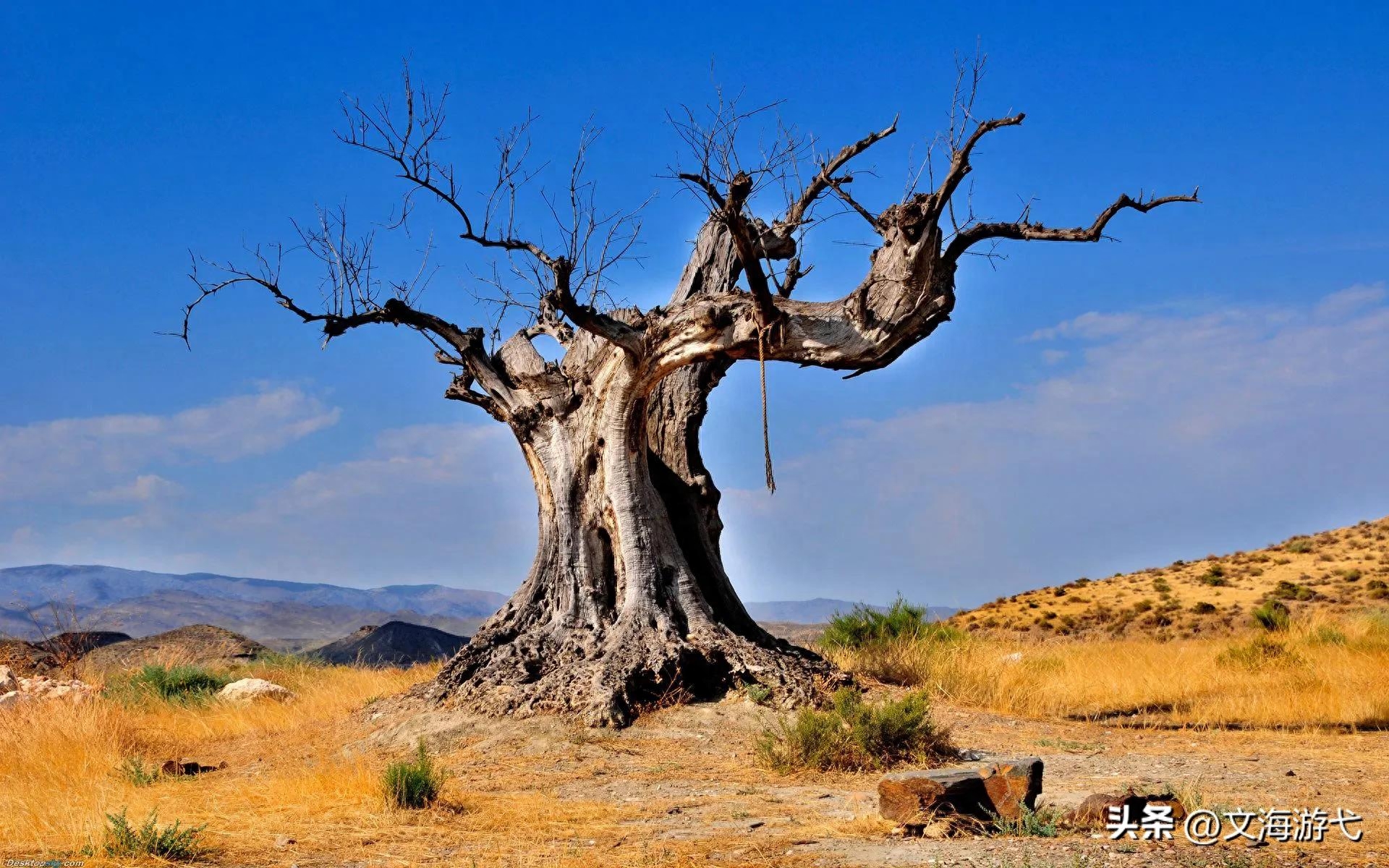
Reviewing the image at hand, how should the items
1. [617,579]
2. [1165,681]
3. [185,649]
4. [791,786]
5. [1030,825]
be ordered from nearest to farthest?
[1030,825] < [791,786] < [617,579] < [1165,681] < [185,649]

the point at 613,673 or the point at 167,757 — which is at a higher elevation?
the point at 613,673

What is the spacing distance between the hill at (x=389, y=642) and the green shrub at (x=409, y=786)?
20.7 metres

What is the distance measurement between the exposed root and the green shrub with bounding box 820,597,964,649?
4145 millimetres

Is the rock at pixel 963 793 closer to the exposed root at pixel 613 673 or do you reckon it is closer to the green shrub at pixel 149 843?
the green shrub at pixel 149 843

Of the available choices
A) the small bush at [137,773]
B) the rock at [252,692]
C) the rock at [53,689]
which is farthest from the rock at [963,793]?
the rock at [252,692]

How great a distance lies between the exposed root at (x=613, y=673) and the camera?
11109 millimetres

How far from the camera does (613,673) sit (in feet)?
37.0

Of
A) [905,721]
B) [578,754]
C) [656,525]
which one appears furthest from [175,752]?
[905,721]

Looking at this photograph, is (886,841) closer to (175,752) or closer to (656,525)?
(656,525)

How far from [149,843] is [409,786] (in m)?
1.72

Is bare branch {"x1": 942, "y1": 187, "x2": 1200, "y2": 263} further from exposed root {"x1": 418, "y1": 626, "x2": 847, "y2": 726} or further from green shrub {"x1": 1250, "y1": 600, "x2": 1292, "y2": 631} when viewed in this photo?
green shrub {"x1": 1250, "y1": 600, "x2": 1292, "y2": 631}

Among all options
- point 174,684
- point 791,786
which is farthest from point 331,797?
point 174,684

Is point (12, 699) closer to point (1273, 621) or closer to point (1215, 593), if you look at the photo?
point (1273, 621)

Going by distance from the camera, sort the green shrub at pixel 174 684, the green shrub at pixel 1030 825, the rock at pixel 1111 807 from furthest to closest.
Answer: the green shrub at pixel 174 684
the rock at pixel 1111 807
the green shrub at pixel 1030 825
